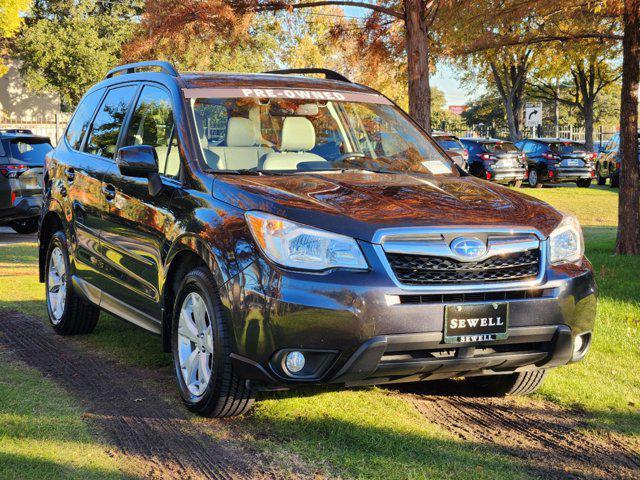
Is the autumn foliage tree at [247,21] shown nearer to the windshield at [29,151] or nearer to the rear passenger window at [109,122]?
the windshield at [29,151]

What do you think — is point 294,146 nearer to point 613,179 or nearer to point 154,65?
point 154,65

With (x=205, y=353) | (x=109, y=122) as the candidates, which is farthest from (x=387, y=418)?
(x=109, y=122)

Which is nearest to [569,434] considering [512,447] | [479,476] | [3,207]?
[512,447]

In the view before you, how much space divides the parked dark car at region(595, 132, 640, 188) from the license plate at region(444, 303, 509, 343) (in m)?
24.9

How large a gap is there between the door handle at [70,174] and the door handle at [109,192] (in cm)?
80

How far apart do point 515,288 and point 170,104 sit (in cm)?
244

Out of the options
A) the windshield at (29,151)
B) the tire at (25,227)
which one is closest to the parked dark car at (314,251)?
the windshield at (29,151)

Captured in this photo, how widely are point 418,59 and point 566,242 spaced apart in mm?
7407

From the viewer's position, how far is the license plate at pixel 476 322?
422cm

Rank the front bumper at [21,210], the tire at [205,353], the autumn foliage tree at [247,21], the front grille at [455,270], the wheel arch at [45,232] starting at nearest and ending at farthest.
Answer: the front grille at [455,270] → the tire at [205,353] → the wheel arch at [45,232] → the autumn foliage tree at [247,21] → the front bumper at [21,210]

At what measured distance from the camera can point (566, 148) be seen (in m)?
29.2

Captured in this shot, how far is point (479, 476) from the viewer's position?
3988mm

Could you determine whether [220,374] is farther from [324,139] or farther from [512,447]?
[324,139]

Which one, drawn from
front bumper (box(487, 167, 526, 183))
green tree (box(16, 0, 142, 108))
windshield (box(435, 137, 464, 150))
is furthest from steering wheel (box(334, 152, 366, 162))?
green tree (box(16, 0, 142, 108))
